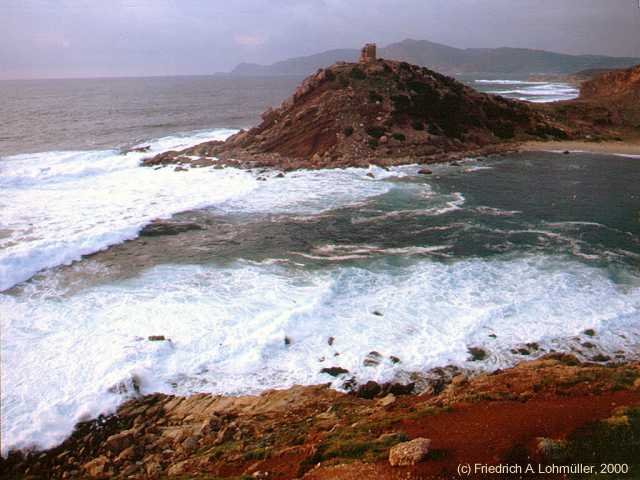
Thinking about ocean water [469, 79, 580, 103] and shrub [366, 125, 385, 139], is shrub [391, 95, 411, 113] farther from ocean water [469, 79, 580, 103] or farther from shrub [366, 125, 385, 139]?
ocean water [469, 79, 580, 103]

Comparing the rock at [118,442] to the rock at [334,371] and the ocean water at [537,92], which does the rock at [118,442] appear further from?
the ocean water at [537,92]

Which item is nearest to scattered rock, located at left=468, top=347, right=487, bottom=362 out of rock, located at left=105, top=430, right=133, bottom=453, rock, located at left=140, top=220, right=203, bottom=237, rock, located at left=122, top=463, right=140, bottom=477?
rock, located at left=122, top=463, right=140, bottom=477

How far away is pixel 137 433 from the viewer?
11.4 m

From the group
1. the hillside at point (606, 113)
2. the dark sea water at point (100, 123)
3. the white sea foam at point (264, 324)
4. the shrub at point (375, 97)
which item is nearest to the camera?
the white sea foam at point (264, 324)

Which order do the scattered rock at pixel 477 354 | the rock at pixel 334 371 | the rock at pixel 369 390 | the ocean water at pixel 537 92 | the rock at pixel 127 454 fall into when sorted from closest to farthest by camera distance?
1. the rock at pixel 127 454
2. the rock at pixel 369 390
3. the rock at pixel 334 371
4. the scattered rock at pixel 477 354
5. the ocean water at pixel 537 92

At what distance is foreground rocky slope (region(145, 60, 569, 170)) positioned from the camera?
4491cm

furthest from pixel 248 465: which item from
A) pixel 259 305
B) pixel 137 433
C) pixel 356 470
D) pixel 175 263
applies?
pixel 175 263

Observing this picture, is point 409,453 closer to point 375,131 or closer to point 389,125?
point 375,131

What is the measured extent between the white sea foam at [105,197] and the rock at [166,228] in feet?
1.67

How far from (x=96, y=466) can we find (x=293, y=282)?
10.3m

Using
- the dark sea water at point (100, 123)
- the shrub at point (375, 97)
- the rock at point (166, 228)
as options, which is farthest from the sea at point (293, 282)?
the dark sea water at point (100, 123)

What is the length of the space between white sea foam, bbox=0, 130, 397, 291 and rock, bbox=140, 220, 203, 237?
51 centimetres

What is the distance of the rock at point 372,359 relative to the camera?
45.8 feet

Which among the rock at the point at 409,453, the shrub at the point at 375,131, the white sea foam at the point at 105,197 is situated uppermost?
the shrub at the point at 375,131
